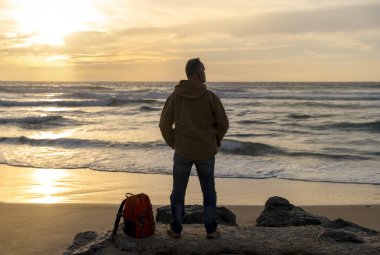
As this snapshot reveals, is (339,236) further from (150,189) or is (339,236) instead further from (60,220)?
(150,189)

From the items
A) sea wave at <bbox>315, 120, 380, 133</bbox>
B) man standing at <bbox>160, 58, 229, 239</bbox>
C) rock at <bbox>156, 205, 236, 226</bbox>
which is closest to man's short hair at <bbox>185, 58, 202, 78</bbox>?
man standing at <bbox>160, 58, 229, 239</bbox>

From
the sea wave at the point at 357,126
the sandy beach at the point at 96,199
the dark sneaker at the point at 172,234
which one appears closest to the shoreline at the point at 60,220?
the sandy beach at the point at 96,199

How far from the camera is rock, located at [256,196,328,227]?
5477 millimetres

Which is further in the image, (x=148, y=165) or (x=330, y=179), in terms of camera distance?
(x=148, y=165)

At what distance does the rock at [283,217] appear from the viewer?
5.48 m

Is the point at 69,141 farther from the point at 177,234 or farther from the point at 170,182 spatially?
the point at 177,234

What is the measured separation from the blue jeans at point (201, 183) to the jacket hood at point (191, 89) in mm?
537

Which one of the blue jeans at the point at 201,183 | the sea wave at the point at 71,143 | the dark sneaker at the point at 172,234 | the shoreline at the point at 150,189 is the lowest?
the sea wave at the point at 71,143

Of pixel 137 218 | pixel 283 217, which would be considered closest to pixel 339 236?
pixel 283 217

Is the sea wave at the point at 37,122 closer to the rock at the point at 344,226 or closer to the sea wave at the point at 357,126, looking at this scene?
the sea wave at the point at 357,126

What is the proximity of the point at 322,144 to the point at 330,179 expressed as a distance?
566 centimetres

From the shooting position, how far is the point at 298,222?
5500mm

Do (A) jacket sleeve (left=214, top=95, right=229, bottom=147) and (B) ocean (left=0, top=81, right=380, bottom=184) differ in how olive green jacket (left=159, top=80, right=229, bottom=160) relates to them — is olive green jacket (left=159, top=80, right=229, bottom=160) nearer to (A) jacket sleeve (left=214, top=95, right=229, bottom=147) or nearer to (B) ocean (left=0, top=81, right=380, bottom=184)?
(A) jacket sleeve (left=214, top=95, right=229, bottom=147)

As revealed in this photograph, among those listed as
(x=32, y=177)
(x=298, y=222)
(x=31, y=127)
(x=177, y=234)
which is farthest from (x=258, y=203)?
(x=31, y=127)
